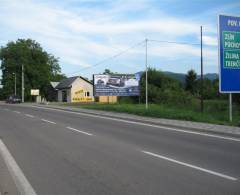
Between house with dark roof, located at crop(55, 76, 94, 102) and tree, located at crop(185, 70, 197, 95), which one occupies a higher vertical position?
tree, located at crop(185, 70, 197, 95)

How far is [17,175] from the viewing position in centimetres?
869

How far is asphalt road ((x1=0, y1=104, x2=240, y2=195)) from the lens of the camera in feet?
24.7

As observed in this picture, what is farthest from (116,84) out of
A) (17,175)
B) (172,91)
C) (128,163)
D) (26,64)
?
(26,64)

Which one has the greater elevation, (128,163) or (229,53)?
(229,53)

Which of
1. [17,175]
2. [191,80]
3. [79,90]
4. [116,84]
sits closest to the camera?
[17,175]

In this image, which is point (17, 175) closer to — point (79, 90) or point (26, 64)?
point (79, 90)

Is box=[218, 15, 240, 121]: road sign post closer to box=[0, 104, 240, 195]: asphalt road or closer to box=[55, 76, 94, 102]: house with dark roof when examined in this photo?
box=[0, 104, 240, 195]: asphalt road

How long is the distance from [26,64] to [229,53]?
7604 cm

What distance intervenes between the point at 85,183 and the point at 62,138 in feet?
25.9

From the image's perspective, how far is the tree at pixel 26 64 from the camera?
311ft

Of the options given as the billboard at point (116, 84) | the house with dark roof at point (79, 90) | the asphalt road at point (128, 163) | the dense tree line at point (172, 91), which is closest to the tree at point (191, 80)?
the dense tree line at point (172, 91)

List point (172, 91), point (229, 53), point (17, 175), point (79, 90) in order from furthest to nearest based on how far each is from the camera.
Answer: point (79, 90)
point (172, 91)
point (229, 53)
point (17, 175)

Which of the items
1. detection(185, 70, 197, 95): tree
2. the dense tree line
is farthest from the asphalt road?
detection(185, 70, 197, 95): tree

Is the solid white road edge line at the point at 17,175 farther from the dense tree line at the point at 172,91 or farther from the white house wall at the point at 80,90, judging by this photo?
the white house wall at the point at 80,90
